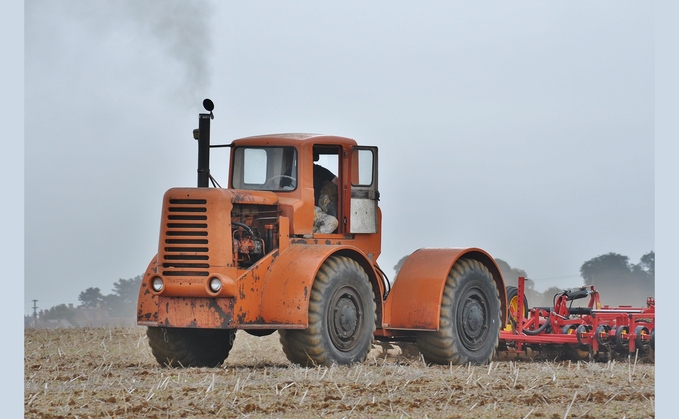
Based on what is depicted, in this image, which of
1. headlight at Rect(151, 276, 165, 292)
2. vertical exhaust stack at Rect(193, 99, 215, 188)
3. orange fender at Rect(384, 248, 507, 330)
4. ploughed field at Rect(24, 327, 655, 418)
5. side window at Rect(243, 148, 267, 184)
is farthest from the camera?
side window at Rect(243, 148, 267, 184)

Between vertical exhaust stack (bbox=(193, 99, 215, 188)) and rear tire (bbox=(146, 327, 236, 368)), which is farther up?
vertical exhaust stack (bbox=(193, 99, 215, 188))

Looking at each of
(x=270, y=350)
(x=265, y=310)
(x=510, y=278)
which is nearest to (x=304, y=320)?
(x=265, y=310)

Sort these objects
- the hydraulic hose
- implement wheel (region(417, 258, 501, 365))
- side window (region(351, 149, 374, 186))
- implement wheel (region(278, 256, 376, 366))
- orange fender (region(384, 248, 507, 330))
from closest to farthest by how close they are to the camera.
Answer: implement wheel (region(278, 256, 376, 366))
orange fender (region(384, 248, 507, 330))
implement wheel (region(417, 258, 501, 365))
side window (region(351, 149, 374, 186))
the hydraulic hose

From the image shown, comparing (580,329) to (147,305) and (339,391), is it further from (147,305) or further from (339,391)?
(147,305)

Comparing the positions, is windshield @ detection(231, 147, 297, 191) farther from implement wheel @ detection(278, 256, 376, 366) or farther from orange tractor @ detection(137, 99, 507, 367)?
implement wheel @ detection(278, 256, 376, 366)

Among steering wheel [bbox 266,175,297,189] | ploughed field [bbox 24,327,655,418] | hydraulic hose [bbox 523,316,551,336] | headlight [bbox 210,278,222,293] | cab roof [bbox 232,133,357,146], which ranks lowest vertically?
ploughed field [bbox 24,327,655,418]

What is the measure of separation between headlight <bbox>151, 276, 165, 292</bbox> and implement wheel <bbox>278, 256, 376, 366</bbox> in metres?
1.46

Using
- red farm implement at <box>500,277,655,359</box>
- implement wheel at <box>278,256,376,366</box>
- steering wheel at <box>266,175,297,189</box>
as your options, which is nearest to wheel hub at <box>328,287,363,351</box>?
implement wheel at <box>278,256,376,366</box>

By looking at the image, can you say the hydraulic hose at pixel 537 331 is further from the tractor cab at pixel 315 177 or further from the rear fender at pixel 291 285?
the rear fender at pixel 291 285

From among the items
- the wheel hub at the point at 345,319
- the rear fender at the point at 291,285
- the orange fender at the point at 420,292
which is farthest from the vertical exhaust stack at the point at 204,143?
the orange fender at the point at 420,292

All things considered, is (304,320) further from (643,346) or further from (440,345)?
(643,346)

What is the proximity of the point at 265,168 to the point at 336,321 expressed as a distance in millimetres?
2266

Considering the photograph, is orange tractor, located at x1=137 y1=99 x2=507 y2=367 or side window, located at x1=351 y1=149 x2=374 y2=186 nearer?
orange tractor, located at x1=137 y1=99 x2=507 y2=367

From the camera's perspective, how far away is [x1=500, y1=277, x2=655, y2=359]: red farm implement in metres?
15.0
